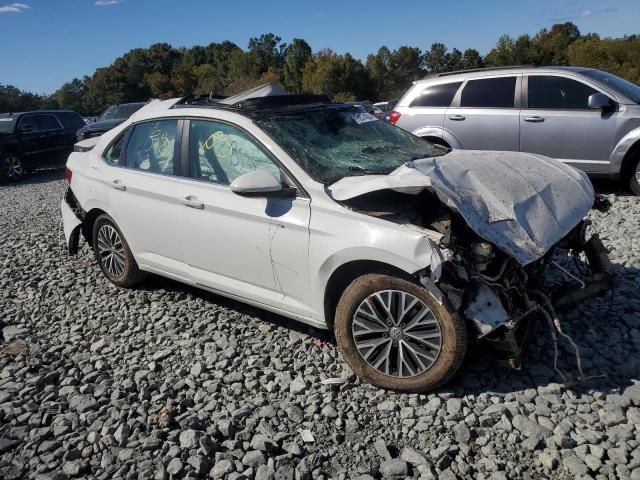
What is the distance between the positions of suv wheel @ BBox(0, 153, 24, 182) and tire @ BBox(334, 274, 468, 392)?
46.9 ft

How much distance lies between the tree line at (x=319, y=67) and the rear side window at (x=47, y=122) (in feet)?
101

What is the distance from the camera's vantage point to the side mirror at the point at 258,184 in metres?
3.38

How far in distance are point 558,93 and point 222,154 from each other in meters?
5.54

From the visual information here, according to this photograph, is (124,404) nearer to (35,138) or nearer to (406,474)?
(406,474)

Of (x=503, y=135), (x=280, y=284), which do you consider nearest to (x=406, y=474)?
(x=280, y=284)

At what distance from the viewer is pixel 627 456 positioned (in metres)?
2.63

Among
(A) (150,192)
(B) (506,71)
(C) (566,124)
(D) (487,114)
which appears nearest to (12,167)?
(A) (150,192)

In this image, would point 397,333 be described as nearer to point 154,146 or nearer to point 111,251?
point 154,146

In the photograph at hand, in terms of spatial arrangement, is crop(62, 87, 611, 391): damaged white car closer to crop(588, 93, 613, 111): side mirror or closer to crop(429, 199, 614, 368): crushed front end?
crop(429, 199, 614, 368): crushed front end

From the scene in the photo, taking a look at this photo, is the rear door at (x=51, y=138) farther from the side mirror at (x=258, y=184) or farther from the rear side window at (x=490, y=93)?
the side mirror at (x=258, y=184)

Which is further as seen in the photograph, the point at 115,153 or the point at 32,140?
the point at 32,140

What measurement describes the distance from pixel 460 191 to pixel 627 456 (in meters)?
1.60

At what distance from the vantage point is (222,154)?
396 cm

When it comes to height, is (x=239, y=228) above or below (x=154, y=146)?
below
